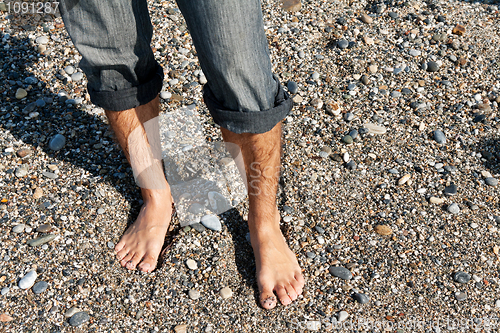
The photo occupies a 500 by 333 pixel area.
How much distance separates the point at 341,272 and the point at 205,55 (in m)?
1.24

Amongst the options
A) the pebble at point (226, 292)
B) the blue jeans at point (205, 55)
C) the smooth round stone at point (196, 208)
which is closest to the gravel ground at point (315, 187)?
the pebble at point (226, 292)

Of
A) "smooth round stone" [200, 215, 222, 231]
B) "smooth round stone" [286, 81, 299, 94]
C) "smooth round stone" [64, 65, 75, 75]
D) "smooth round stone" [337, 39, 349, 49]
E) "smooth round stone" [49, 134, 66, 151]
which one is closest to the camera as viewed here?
"smooth round stone" [200, 215, 222, 231]

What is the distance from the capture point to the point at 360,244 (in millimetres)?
2160

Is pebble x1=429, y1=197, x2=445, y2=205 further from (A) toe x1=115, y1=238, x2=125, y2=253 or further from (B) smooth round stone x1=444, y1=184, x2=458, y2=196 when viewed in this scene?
(A) toe x1=115, y1=238, x2=125, y2=253

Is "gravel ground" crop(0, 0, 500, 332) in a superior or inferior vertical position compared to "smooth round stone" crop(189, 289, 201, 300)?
superior

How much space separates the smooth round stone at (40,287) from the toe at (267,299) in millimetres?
1003

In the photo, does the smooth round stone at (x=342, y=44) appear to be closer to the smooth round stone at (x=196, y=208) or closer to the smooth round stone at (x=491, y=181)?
the smooth round stone at (x=491, y=181)

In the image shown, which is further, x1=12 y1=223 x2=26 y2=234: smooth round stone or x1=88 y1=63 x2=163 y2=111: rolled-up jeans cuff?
x1=12 y1=223 x2=26 y2=234: smooth round stone

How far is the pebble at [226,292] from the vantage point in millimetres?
1998

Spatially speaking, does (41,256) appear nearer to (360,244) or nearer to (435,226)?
(360,244)

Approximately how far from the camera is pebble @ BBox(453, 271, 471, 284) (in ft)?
6.53

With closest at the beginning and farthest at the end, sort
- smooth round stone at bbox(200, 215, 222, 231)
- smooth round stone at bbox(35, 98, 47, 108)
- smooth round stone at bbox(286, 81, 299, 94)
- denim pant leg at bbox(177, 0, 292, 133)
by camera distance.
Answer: denim pant leg at bbox(177, 0, 292, 133) < smooth round stone at bbox(200, 215, 222, 231) < smooth round stone at bbox(35, 98, 47, 108) < smooth round stone at bbox(286, 81, 299, 94)

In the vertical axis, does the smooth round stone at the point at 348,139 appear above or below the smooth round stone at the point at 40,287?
above

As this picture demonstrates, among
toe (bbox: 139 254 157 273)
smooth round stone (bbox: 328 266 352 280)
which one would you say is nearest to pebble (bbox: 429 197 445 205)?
smooth round stone (bbox: 328 266 352 280)
